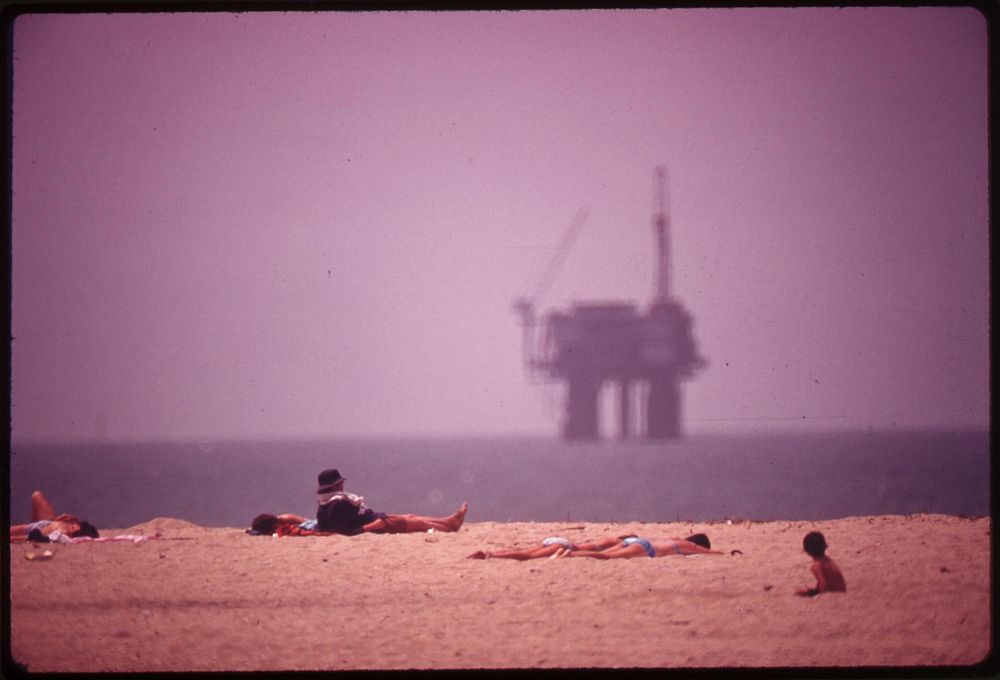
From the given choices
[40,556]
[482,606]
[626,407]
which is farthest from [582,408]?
[482,606]

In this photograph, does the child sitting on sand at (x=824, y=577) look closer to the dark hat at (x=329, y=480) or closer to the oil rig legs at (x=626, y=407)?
the dark hat at (x=329, y=480)

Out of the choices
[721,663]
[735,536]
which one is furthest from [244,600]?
[735,536]

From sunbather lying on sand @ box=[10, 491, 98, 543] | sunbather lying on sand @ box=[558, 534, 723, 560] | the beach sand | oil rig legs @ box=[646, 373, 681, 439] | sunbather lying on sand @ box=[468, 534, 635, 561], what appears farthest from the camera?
oil rig legs @ box=[646, 373, 681, 439]

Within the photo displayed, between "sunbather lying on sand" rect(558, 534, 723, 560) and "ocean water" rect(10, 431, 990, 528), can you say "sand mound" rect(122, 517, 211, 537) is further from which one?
"ocean water" rect(10, 431, 990, 528)

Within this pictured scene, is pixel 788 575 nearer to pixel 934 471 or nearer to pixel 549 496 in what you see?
pixel 549 496

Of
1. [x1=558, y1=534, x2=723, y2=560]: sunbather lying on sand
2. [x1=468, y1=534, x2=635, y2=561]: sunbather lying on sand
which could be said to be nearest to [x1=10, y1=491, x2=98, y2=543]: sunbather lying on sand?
[x1=468, y1=534, x2=635, y2=561]: sunbather lying on sand

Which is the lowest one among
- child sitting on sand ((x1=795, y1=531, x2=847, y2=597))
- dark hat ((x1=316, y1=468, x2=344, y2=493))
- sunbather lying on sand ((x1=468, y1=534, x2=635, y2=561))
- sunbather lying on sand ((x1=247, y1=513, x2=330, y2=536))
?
sunbather lying on sand ((x1=247, y1=513, x2=330, y2=536))

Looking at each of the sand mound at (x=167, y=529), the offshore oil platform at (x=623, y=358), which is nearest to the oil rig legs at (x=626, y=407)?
the offshore oil platform at (x=623, y=358)
